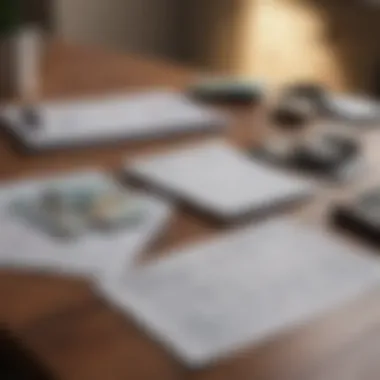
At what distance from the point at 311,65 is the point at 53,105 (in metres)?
1.49

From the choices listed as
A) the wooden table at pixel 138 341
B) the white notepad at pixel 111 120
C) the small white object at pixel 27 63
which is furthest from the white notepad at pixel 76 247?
the small white object at pixel 27 63

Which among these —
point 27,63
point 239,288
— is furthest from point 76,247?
point 27,63

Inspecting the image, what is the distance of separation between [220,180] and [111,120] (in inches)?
11.0

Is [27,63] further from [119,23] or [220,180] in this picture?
[119,23]

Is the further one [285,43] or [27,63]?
[285,43]

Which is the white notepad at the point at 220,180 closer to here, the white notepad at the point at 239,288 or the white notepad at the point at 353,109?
the white notepad at the point at 239,288

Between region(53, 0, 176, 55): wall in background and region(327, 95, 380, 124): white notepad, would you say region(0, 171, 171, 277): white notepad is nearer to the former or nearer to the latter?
region(327, 95, 380, 124): white notepad

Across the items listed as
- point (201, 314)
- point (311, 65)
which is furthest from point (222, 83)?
point (311, 65)

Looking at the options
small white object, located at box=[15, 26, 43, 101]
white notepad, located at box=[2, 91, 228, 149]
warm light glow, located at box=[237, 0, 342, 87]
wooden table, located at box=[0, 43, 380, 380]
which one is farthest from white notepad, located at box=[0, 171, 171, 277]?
warm light glow, located at box=[237, 0, 342, 87]

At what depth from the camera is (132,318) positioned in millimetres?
771

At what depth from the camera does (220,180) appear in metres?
1.10

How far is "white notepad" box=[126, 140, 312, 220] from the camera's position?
1.02m

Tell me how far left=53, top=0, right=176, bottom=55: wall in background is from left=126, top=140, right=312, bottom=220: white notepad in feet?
4.95

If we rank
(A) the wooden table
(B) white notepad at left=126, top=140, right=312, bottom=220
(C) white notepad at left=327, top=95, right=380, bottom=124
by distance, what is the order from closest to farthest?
1. (A) the wooden table
2. (B) white notepad at left=126, top=140, right=312, bottom=220
3. (C) white notepad at left=327, top=95, right=380, bottom=124
